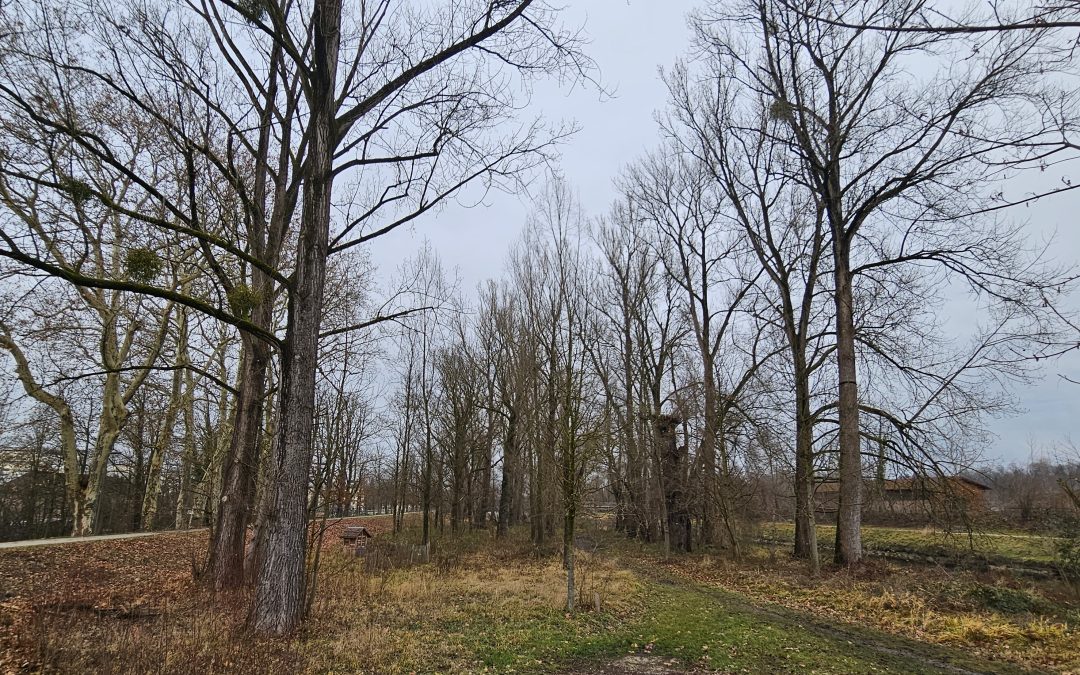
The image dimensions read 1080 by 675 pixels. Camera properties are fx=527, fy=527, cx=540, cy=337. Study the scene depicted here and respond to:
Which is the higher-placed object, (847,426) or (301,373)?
(301,373)

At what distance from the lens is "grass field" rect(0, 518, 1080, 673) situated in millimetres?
5694

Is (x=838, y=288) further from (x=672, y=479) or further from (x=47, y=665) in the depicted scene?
(x=47, y=665)

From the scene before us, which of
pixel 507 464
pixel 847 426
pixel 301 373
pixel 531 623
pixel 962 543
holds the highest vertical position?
pixel 301 373

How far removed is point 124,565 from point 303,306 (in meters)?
10.3

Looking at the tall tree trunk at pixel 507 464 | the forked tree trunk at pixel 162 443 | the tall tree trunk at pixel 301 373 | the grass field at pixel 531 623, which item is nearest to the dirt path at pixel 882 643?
the grass field at pixel 531 623

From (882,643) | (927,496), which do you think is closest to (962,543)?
(927,496)

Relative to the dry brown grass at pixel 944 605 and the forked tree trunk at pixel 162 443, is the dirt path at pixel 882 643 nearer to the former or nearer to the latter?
the dry brown grass at pixel 944 605

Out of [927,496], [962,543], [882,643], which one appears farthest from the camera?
[962,543]

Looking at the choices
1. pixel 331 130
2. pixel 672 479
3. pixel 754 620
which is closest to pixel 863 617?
pixel 754 620

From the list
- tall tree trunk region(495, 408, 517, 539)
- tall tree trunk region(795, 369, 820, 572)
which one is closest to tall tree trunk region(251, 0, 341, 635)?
tall tree trunk region(795, 369, 820, 572)

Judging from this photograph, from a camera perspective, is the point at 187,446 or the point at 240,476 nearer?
the point at 240,476

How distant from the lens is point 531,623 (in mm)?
8375

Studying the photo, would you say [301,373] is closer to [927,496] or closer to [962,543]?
[927,496]

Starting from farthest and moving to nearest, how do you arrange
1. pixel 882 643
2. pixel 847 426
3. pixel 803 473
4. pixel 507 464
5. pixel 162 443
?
pixel 507 464, pixel 162 443, pixel 803 473, pixel 847 426, pixel 882 643
